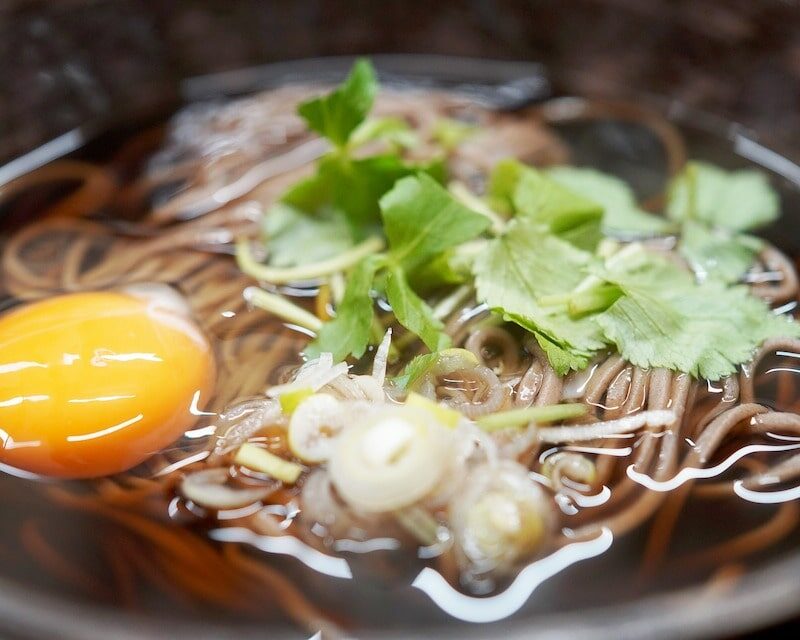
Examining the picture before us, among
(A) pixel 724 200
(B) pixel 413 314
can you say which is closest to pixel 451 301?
(B) pixel 413 314

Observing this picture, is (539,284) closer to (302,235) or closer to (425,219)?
(425,219)

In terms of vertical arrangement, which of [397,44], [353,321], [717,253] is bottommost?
[717,253]

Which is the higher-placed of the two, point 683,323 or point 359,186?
point 359,186

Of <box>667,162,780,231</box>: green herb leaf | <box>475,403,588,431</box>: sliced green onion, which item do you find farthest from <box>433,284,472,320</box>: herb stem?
<box>667,162,780,231</box>: green herb leaf

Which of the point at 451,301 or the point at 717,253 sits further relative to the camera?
the point at 717,253

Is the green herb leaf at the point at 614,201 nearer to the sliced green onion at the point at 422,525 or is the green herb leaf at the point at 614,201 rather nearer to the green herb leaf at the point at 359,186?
the green herb leaf at the point at 359,186

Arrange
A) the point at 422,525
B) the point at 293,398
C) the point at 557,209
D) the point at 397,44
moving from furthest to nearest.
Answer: the point at 397,44
the point at 557,209
the point at 293,398
the point at 422,525

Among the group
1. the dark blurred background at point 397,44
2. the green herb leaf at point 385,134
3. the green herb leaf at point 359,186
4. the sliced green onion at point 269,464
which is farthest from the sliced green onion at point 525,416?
the dark blurred background at point 397,44
